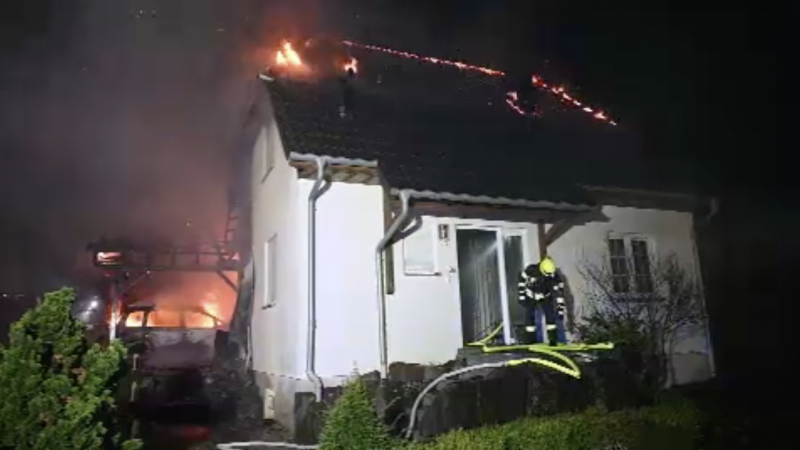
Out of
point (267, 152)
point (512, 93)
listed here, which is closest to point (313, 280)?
point (267, 152)

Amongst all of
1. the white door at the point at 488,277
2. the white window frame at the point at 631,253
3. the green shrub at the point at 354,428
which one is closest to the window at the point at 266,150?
the white door at the point at 488,277

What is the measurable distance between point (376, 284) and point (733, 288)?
7.57 meters

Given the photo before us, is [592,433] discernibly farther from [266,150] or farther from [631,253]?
[266,150]

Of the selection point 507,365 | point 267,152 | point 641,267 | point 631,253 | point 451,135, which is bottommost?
point 507,365

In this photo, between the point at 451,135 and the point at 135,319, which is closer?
the point at 451,135

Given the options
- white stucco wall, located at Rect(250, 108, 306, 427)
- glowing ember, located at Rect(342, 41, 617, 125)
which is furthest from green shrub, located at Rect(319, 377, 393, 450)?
glowing ember, located at Rect(342, 41, 617, 125)

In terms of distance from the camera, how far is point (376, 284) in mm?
7457

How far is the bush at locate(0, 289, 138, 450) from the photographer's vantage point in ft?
10.8

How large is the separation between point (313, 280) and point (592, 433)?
3.77m

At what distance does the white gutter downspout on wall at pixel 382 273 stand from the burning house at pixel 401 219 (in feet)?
0.06

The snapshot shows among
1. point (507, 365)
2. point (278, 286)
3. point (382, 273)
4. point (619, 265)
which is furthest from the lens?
point (619, 265)

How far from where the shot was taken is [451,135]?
32.6 ft

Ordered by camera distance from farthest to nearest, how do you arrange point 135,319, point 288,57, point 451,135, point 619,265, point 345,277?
point 135,319
point 288,57
point 451,135
point 619,265
point 345,277

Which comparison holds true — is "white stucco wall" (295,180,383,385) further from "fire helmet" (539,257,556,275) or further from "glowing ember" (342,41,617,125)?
"glowing ember" (342,41,617,125)
